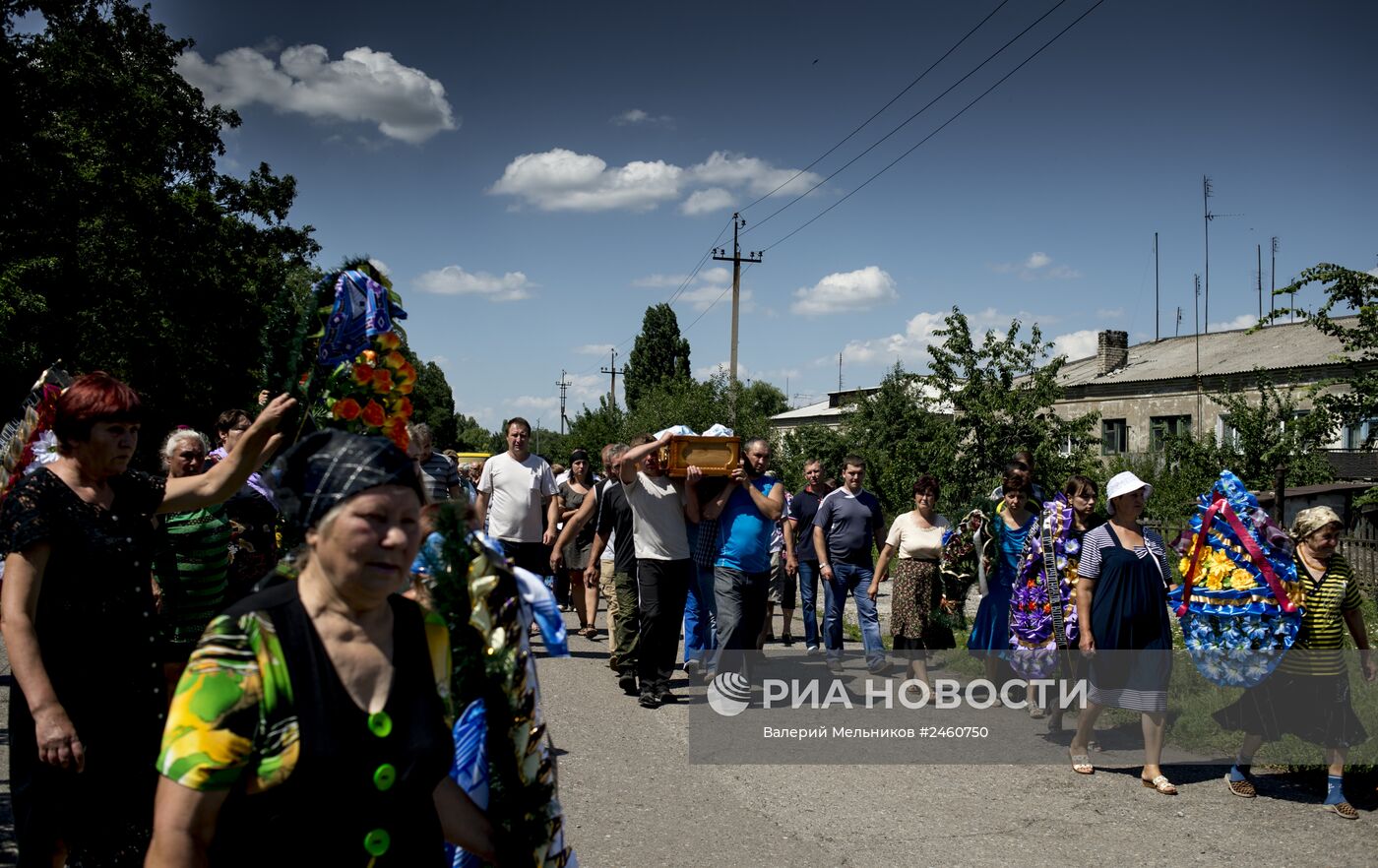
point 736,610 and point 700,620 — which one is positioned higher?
point 736,610

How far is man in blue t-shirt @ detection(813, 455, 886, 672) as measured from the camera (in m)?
9.09

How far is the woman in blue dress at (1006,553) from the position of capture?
7.77 meters

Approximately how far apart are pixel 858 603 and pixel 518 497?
127 inches

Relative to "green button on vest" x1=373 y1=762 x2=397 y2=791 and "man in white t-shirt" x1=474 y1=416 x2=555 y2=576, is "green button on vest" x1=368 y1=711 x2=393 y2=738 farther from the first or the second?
"man in white t-shirt" x1=474 y1=416 x2=555 y2=576

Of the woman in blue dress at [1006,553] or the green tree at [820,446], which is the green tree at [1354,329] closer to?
the woman in blue dress at [1006,553]

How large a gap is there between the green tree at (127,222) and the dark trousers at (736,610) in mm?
10868

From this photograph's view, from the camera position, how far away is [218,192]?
3142 cm

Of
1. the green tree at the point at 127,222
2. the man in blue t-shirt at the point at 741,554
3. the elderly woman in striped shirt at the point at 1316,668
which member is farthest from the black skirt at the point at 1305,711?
the green tree at the point at 127,222

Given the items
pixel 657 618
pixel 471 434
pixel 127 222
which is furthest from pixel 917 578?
pixel 471 434

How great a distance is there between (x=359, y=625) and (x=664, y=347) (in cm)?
6754

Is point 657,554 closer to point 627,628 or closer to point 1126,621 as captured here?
point 627,628

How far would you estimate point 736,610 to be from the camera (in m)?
8.24

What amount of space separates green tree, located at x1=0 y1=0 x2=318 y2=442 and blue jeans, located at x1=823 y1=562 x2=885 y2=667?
37.4 ft

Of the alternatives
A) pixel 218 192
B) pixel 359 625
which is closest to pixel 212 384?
pixel 218 192
